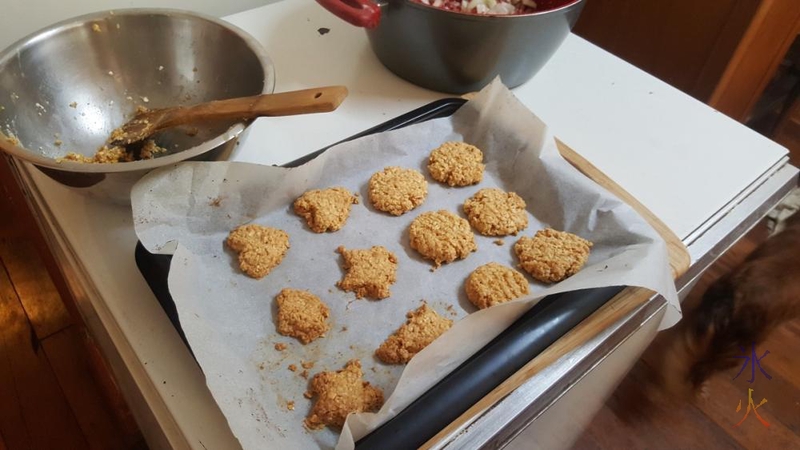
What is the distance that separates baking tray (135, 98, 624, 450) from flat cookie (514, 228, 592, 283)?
0.05m

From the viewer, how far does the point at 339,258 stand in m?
0.68

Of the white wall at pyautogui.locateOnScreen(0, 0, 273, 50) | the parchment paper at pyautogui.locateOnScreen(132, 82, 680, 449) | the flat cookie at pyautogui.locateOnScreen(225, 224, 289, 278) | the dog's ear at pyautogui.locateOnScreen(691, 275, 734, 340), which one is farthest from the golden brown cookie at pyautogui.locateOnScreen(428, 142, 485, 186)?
the dog's ear at pyautogui.locateOnScreen(691, 275, 734, 340)

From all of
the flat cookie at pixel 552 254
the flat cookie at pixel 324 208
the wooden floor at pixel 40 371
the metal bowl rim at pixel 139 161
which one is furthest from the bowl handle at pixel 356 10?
the wooden floor at pixel 40 371

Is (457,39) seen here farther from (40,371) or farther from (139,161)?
(40,371)

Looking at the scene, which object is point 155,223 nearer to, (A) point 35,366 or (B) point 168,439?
(B) point 168,439

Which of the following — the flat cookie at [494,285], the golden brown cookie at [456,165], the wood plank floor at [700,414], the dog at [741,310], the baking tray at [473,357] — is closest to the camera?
the baking tray at [473,357]

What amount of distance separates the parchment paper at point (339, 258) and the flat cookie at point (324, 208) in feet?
0.04

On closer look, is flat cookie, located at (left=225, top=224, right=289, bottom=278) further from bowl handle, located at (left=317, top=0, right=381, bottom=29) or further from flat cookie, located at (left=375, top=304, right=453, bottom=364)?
bowl handle, located at (left=317, top=0, right=381, bottom=29)

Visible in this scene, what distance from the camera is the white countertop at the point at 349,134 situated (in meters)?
0.57

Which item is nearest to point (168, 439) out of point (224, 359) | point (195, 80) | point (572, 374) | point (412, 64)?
point (224, 359)

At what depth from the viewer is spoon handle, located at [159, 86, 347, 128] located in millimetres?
646

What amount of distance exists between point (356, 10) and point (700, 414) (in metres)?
1.18

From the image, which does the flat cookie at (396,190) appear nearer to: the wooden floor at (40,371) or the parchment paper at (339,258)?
the parchment paper at (339,258)

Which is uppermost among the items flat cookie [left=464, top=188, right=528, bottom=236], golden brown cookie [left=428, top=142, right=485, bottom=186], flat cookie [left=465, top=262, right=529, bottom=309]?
golden brown cookie [left=428, top=142, right=485, bottom=186]
